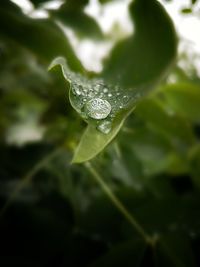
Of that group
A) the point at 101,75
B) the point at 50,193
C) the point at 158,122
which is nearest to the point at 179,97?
the point at 158,122

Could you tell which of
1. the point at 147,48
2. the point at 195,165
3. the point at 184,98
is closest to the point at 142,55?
the point at 147,48

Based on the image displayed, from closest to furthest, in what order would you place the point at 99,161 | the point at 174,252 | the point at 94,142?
the point at 94,142, the point at 99,161, the point at 174,252

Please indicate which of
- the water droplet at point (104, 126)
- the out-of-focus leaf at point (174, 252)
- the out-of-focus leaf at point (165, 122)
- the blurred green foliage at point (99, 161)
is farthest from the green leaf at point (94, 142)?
the out-of-focus leaf at point (174, 252)

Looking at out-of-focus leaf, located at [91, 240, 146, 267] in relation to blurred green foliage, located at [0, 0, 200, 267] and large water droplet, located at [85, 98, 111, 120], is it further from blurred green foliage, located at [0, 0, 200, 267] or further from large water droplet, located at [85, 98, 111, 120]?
large water droplet, located at [85, 98, 111, 120]

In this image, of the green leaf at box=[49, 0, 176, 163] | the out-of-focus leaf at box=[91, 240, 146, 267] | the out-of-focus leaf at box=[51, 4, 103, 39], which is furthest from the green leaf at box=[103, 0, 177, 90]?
the out-of-focus leaf at box=[91, 240, 146, 267]

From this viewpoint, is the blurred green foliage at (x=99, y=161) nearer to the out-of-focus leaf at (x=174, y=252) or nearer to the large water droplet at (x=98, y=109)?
the out-of-focus leaf at (x=174, y=252)

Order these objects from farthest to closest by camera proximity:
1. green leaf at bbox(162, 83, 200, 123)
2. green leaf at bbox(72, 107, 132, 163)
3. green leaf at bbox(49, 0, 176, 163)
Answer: green leaf at bbox(162, 83, 200, 123) → green leaf at bbox(49, 0, 176, 163) → green leaf at bbox(72, 107, 132, 163)

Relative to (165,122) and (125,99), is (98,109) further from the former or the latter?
(165,122)
